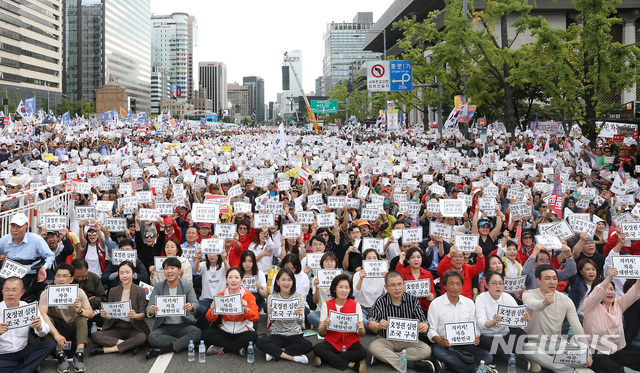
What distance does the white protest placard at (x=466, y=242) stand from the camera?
750cm

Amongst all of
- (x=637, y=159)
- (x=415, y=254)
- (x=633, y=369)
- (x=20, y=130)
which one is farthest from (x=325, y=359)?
(x=20, y=130)

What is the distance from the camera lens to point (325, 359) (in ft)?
20.8

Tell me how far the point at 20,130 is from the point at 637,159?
28711mm

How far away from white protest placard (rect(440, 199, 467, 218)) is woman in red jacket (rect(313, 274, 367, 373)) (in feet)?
10.9

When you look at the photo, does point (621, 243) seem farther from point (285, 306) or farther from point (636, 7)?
point (636, 7)

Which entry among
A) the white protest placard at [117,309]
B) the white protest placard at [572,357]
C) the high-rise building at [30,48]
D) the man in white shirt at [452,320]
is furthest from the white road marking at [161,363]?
the high-rise building at [30,48]

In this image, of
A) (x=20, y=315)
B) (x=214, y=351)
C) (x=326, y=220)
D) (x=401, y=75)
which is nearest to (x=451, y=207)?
(x=326, y=220)

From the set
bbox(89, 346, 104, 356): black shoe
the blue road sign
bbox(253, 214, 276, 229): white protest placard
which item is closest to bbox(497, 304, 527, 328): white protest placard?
bbox(253, 214, 276, 229): white protest placard

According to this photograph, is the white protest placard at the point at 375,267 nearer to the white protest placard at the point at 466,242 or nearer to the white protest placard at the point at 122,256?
the white protest placard at the point at 466,242

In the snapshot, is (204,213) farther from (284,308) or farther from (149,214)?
(284,308)

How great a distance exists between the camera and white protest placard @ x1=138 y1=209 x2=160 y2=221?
29.6ft

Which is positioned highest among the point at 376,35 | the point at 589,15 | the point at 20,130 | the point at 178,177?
the point at 376,35

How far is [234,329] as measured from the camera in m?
A: 6.73

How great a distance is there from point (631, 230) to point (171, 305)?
21.0 ft
